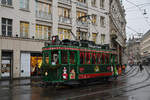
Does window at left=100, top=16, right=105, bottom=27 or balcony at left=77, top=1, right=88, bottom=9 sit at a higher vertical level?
balcony at left=77, top=1, right=88, bottom=9

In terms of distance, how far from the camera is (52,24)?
30359 mm

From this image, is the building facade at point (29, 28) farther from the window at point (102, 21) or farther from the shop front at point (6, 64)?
the window at point (102, 21)

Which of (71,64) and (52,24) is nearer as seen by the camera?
(71,64)

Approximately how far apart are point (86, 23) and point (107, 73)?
54.4ft

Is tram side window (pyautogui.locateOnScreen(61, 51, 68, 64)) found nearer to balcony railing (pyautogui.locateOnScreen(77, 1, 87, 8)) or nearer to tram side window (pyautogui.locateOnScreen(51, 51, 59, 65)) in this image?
tram side window (pyautogui.locateOnScreen(51, 51, 59, 65))

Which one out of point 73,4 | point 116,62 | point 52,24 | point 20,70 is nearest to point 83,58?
point 116,62

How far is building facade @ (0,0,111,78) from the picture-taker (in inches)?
989

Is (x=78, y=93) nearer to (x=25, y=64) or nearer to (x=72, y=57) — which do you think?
(x=72, y=57)

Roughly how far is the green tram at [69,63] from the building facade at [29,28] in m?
7.85

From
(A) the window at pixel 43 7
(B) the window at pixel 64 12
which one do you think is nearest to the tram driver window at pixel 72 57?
(A) the window at pixel 43 7

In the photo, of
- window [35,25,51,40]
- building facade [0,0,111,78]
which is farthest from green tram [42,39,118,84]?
window [35,25,51,40]

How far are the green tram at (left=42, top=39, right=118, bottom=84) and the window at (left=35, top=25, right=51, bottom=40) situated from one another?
11.4 m

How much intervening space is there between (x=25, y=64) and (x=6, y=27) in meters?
5.03

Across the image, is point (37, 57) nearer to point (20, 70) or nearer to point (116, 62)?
A: point (20, 70)
